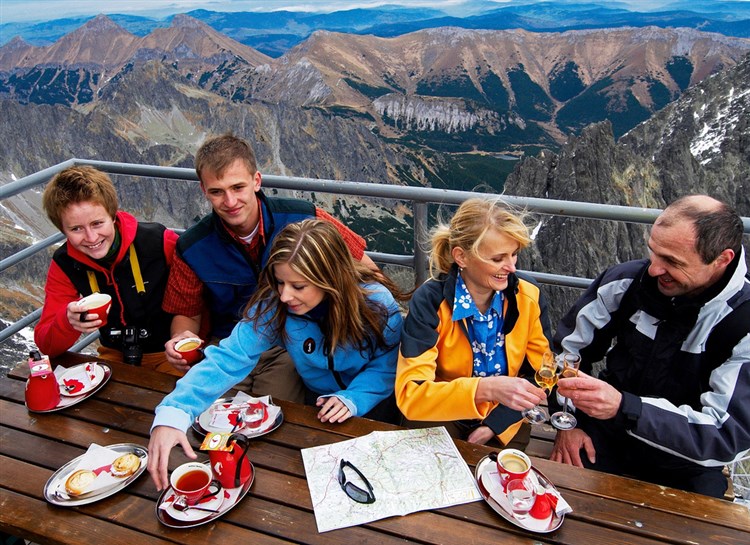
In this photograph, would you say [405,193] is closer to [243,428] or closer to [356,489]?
[243,428]

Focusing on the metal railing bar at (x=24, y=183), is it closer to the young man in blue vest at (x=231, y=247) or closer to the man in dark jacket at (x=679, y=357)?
the young man in blue vest at (x=231, y=247)

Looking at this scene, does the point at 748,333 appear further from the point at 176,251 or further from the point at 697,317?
the point at 176,251

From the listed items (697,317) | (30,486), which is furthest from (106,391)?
(697,317)

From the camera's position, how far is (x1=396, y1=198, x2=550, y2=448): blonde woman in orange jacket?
273 cm

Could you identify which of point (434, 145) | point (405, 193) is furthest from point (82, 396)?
point (434, 145)

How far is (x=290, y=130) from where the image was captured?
15925cm

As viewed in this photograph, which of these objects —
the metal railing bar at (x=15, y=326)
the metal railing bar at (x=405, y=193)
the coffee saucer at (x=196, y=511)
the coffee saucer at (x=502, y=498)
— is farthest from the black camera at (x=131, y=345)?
the coffee saucer at (x=502, y=498)

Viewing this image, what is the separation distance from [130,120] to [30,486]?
18479 cm

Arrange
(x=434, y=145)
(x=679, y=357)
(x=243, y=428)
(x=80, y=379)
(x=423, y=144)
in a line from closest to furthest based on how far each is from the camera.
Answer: (x=243, y=428) → (x=679, y=357) → (x=80, y=379) → (x=434, y=145) → (x=423, y=144)

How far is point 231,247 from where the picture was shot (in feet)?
12.3

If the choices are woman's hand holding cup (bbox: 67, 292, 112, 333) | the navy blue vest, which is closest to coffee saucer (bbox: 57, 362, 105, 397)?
woman's hand holding cup (bbox: 67, 292, 112, 333)

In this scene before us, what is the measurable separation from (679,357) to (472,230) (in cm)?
123

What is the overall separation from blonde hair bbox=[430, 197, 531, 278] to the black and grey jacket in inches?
25.5

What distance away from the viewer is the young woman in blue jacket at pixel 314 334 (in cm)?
268
